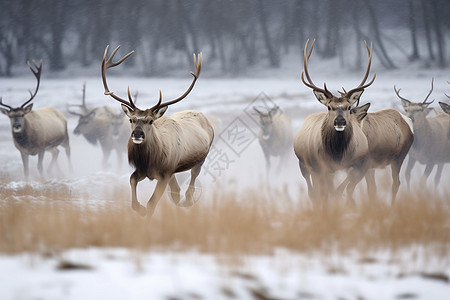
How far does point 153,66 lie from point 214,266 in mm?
17898

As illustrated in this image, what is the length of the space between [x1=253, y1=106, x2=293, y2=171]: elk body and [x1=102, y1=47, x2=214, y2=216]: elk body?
20.4 ft

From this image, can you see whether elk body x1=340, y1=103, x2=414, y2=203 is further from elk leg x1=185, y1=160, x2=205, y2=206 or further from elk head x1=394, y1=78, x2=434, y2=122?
elk head x1=394, y1=78, x2=434, y2=122

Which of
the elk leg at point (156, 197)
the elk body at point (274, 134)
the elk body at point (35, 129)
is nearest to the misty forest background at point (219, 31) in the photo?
the elk body at point (274, 134)

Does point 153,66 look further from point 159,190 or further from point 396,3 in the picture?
point 159,190

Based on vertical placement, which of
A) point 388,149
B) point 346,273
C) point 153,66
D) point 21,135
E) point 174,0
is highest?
point 174,0

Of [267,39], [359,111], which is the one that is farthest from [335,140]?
[267,39]

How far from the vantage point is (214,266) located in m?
4.01

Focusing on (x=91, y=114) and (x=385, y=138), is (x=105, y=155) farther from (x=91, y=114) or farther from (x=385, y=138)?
(x=385, y=138)

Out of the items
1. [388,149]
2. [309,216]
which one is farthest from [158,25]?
[309,216]

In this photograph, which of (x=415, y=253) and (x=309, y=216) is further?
(x=309, y=216)

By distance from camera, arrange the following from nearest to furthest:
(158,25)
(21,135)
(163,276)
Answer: (163,276), (21,135), (158,25)

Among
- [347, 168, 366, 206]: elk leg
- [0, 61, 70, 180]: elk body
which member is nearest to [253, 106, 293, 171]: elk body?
[0, 61, 70, 180]: elk body

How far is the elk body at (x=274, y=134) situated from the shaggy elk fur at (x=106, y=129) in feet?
11.8

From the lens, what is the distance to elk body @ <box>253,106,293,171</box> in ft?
42.0
